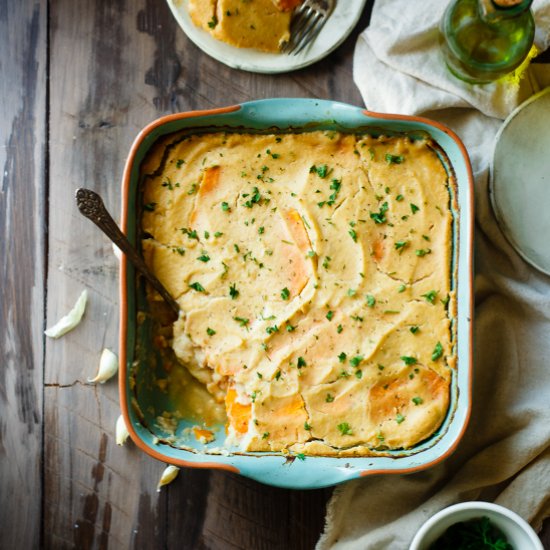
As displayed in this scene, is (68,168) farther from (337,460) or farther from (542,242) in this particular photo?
(542,242)

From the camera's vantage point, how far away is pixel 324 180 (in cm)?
212

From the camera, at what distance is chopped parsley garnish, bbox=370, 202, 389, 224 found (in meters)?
2.10

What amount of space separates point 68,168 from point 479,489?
5.69 feet

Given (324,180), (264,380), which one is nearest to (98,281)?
(264,380)

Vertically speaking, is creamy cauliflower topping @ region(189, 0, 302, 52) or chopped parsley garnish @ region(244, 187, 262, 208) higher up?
creamy cauliflower topping @ region(189, 0, 302, 52)

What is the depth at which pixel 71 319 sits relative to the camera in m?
2.31

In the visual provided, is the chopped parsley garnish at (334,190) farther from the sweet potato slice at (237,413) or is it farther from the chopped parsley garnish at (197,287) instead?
the sweet potato slice at (237,413)

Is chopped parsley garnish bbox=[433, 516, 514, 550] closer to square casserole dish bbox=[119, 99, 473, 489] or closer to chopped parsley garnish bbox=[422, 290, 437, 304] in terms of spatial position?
square casserole dish bbox=[119, 99, 473, 489]

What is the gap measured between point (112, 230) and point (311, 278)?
2.00 ft

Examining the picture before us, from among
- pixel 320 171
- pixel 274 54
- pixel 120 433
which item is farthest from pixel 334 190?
pixel 120 433

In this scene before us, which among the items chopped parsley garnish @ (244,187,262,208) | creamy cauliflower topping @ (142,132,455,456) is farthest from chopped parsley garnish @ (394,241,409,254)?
chopped parsley garnish @ (244,187,262,208)

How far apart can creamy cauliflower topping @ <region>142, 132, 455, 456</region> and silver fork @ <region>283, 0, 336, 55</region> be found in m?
0.37

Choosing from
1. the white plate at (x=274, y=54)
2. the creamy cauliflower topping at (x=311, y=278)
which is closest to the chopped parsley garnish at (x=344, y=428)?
the creamy cauliflower topping at (x=311, y=278)

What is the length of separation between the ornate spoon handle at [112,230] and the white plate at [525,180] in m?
1.09
